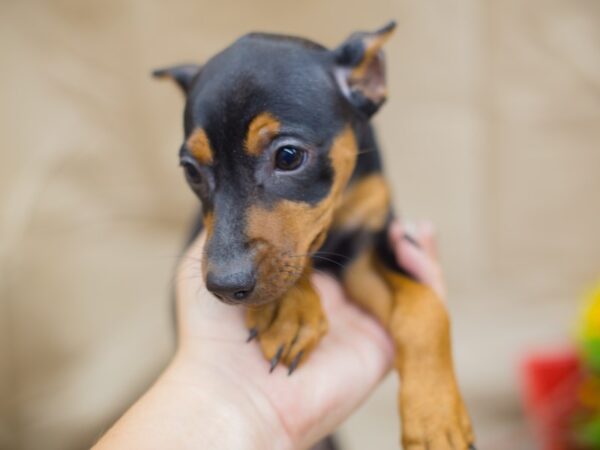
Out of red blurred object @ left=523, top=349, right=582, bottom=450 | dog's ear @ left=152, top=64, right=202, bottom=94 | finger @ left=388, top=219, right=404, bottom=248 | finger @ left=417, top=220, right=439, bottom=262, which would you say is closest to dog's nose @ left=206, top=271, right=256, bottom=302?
dog's ear @ left=152, top=64, right=202, bottom=94

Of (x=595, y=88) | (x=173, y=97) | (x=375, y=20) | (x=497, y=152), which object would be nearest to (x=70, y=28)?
(x=173, y=97)

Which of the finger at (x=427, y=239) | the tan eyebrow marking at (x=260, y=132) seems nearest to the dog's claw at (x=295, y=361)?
the tan eyebrow marking at (x=260, y=132)

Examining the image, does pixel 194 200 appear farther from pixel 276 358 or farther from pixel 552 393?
pixel 552 393

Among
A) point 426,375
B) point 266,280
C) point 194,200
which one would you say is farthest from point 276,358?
point 194,200

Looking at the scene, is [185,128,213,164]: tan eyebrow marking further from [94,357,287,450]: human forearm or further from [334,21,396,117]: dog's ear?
[94,357,287,450]: human forearm

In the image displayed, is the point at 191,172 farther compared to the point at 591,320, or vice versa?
the point at 591,320

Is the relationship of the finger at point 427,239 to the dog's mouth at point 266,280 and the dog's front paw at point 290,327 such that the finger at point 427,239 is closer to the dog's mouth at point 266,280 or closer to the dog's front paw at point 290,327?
the dog's front paw at point 290,327

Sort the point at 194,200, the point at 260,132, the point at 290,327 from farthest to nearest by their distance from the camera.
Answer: the point at 194,200 < the point at 290,327 < the point at 260,132
